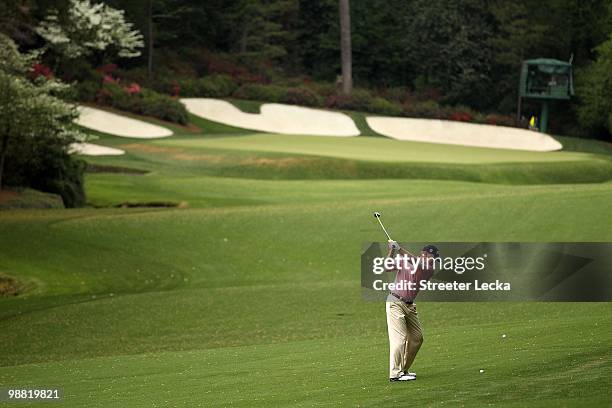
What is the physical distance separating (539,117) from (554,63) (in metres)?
6.91

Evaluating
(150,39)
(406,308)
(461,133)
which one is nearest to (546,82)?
(461,133)

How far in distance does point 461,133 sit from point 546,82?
26.5ft

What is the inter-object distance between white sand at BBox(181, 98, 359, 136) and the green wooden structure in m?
9.83

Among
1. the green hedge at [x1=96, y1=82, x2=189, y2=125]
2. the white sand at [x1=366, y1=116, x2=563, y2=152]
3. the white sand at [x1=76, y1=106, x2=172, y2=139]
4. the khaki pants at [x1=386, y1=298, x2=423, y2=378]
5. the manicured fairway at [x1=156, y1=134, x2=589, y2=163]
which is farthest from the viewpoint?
the white sand at [x1=366, y1=116, x2=563, y2=152]

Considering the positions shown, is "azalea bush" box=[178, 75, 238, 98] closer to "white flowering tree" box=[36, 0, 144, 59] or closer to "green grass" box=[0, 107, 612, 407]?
"white flowering tree" box=[36, 0, 144, 59]

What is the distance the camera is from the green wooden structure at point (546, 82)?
64875 mm

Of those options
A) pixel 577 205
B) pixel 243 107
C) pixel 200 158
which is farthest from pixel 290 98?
pixel 577 205

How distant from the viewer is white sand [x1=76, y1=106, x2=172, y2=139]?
53.5 metres

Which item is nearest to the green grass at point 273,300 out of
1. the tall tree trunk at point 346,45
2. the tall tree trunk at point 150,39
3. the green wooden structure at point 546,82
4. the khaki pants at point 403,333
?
the khaki pants at point 403,333

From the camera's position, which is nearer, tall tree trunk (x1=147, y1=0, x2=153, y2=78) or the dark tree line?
tall tree trunk (x1=147, y1=0, x2=153, y2=78)

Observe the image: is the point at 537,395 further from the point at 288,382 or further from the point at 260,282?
the point at 260,282

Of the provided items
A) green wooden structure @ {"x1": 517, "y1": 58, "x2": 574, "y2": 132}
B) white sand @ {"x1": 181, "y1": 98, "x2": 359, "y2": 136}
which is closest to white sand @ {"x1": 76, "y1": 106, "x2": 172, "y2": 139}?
white sand @ {"x1": 181, "y1": 98, "x2": 359, "y2": 136}

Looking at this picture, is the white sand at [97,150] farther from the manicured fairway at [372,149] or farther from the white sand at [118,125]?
the white sand at [118,125]

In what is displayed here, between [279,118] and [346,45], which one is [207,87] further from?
[346,45]
